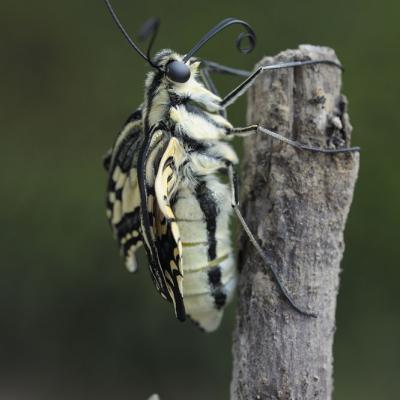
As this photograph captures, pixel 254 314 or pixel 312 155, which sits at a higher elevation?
pixel 312 155

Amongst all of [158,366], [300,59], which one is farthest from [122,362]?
[300,59]

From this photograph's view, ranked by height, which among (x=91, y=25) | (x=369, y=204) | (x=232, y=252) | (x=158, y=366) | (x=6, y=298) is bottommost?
(x=158, y=366)

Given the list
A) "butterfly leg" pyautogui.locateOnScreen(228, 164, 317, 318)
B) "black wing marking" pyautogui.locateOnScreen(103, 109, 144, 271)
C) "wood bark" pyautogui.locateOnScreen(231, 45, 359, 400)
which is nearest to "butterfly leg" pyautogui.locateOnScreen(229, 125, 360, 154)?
"wood bark" pyautogui.locateOnScreen(231, 45, 359, 400)

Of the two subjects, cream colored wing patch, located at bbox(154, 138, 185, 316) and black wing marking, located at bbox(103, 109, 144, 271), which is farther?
black wing marking, located at bbox(103, 109, 144, 271)

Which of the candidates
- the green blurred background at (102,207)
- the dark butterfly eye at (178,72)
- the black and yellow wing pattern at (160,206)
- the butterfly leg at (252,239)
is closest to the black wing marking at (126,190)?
the black and yellow wing pattern at (160,206)

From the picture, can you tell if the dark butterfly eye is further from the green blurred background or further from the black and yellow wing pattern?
the green blurred background

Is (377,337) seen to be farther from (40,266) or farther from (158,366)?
(40,266)

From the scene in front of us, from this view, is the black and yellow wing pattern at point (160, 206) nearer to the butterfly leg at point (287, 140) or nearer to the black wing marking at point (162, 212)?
the black wing marking at point (162, 212)

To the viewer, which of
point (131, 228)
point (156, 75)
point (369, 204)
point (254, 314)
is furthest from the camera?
Result: point (369, 204)
